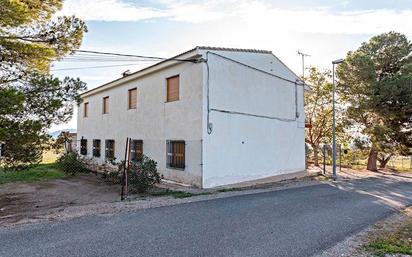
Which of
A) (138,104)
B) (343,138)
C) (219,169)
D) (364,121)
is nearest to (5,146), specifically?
(219,169)

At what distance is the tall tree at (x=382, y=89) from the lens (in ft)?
56.9

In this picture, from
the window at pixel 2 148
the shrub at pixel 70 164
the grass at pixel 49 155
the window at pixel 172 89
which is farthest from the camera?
the shrub at pixel 70 164

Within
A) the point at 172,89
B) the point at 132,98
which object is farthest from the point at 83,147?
the point at 172,89

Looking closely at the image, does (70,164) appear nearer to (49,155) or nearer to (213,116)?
(49,155)

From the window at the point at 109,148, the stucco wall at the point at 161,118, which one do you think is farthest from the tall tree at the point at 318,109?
the window at the point at 109,148

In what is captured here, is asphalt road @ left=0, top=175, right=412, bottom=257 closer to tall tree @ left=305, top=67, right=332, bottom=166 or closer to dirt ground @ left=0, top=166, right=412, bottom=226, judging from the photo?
dirt ground @ left=0, top=166, right=412, bottom=226

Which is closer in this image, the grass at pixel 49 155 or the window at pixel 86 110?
the grass at pixel 49 155

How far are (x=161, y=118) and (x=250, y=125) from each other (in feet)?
13.6

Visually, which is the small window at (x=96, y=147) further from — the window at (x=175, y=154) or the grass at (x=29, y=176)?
the window at (x=175, y=154)

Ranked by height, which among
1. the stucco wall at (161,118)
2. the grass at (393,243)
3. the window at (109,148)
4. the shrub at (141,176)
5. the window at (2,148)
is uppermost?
the stucco wall at (161,118)

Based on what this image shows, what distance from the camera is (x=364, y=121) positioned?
19516 millimetres

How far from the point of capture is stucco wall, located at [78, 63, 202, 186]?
11.8 m

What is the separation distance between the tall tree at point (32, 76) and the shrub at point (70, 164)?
8063 millimetres

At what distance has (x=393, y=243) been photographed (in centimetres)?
519
